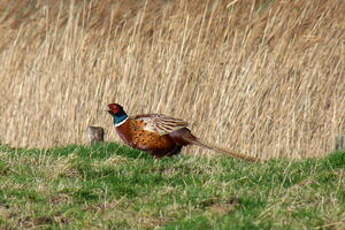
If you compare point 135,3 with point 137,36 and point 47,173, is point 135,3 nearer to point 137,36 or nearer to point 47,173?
point 137,36

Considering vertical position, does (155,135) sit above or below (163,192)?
above

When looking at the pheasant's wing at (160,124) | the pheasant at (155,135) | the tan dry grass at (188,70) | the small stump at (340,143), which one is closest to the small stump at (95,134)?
the tan dry grass at (188,70)

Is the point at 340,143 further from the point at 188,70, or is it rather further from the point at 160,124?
the point at 188,70

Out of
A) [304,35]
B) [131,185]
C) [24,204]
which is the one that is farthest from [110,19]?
[24,204]

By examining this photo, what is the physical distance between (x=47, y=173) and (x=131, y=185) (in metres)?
A: 0.86

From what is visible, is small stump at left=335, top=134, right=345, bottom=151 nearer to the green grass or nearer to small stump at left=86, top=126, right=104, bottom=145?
the green grass

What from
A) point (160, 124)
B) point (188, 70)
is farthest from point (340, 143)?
point (188, 70)

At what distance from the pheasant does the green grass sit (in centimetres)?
15

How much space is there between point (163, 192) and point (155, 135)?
2461 mm

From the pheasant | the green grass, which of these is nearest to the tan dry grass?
the pheasant

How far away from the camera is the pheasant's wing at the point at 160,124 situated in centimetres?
1028

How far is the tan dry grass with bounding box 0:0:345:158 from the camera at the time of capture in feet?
37.3

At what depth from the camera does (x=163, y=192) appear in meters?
7.82

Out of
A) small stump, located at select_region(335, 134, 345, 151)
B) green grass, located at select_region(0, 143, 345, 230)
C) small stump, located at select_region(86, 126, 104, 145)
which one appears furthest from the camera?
small stump, located at select_region(86, 126, 104, 145)
